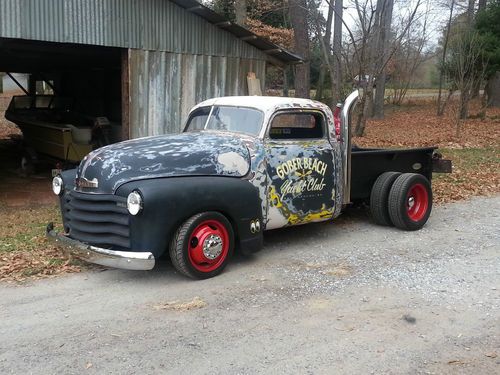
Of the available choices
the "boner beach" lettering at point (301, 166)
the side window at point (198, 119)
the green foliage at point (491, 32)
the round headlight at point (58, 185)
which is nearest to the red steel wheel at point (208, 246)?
the "boner beach" lettering at point (301, 166)

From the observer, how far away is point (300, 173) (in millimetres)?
6336

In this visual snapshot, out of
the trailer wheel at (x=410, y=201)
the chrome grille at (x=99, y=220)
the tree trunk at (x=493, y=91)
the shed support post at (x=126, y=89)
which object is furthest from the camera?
the tree trunk at (x=493, y=91)

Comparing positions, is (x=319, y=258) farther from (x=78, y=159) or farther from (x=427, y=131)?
(x=427, y=131)

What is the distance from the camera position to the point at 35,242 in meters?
6.75

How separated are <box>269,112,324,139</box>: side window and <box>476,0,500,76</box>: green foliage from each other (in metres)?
17.9

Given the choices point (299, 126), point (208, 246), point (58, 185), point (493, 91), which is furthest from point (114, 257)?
point (493, 91)

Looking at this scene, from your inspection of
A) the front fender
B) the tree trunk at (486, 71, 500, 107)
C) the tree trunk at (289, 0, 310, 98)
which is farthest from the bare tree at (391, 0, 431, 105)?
the front fender

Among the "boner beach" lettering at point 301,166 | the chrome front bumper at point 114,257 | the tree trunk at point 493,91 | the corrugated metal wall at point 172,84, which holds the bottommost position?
the chrome front bumper at point 114,257

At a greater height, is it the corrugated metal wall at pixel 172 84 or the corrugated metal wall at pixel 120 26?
the corrugated metal wall at pixel 120 26

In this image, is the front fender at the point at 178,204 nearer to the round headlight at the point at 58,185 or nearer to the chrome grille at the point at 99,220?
the chrome grille at the point at 99,220

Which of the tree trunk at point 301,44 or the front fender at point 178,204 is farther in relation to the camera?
the tree trunk at point 301,44

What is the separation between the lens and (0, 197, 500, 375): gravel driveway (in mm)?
3850

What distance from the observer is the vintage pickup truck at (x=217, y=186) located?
5148 millimetres

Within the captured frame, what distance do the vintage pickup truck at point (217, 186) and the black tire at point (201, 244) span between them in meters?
0.01
